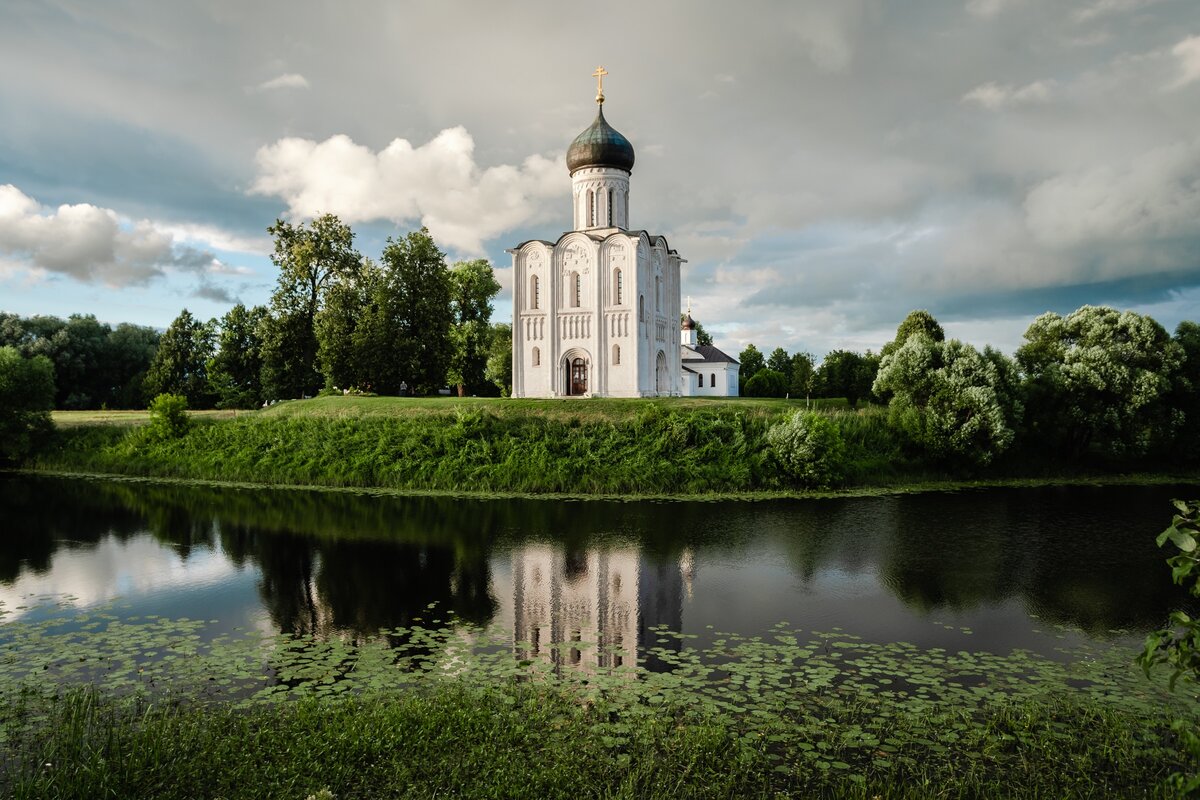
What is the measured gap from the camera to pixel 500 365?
53188 mm

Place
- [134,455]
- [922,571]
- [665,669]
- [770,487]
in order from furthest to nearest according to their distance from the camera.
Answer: [134,455] → [770,487] → [922,571] → [665,669]

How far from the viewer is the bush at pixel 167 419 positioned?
99.6 feet

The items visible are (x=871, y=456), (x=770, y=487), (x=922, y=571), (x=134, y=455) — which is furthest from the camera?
(x=134, y=455)

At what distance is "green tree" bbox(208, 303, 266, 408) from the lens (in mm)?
43656

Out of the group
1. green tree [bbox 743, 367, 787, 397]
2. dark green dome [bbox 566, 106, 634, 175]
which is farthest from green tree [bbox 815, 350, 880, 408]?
dark green dome [bbox 566, 106, 634, 175]

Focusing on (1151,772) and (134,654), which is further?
(134,654)

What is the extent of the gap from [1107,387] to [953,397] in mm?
7393

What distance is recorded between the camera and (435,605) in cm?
1126

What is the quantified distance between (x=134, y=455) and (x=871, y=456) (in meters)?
28.6

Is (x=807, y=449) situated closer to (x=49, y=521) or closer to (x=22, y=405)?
(x=49, y=521)

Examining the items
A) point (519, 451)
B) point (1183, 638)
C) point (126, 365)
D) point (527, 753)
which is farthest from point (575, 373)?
point (126, 365)

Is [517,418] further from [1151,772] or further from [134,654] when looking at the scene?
[1151,772]

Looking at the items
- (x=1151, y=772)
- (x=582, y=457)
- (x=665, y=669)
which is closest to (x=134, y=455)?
(x=582, y=457)

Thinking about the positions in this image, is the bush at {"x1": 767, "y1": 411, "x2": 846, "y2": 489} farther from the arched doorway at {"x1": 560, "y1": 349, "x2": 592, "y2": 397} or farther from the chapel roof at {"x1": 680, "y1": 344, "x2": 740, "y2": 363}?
the chapel roof at {"x1": 680, "y1": 344, "x2": 740, "y2": 363}
